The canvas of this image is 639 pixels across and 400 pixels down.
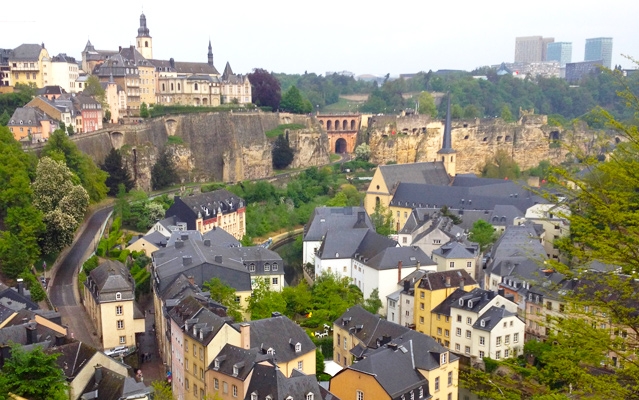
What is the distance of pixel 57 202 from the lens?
38125mm

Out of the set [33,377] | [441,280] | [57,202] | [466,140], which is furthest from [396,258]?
[466,140]

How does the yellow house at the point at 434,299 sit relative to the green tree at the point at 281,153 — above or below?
below

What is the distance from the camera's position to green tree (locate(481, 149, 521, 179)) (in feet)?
247

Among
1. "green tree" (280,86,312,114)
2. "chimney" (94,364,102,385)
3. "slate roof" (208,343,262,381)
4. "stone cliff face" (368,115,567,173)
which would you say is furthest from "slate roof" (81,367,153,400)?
"green tree" (280,86,312,114)

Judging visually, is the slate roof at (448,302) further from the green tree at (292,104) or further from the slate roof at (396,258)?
the green tree at (292,104)

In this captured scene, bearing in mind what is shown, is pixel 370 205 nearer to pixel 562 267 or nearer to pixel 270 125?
pixel 270 125

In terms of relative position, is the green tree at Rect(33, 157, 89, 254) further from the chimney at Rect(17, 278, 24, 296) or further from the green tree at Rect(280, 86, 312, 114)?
the green tree at Rect(280, 86, 312, 114)

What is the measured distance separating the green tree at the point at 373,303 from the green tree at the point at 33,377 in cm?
1792

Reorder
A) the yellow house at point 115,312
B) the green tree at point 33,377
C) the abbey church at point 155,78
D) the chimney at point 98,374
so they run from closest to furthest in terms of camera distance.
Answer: the green tree at point 33,377 < the chimney at point 98,374 < the yellow house at point 115,312 < the abbey church at point 155,78

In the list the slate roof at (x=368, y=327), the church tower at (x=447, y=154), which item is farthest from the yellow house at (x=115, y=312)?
the church tower at (x=447, y=154)

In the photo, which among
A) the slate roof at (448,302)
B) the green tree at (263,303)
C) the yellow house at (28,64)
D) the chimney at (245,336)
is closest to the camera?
the chimney at (245,336)

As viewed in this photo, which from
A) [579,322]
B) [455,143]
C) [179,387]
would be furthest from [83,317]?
Result: [455,143]

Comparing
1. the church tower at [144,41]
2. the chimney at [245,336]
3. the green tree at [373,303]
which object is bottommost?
the green tree at [373,303]

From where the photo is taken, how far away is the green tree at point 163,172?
5631cm
